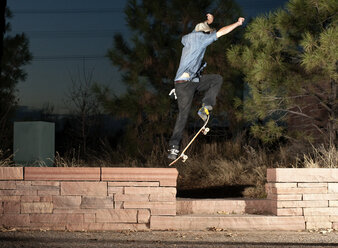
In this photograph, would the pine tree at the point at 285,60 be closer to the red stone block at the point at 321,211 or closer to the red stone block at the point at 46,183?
the red stone block at the point at 321,211

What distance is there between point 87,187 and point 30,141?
367 centimetres

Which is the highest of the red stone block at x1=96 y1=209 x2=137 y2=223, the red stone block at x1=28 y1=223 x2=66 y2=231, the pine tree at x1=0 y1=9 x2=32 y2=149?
the pine tree at x1=0 y1=9 x2=32 y2=149

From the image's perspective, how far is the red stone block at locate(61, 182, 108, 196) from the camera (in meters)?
7.25

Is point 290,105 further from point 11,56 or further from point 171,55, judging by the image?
point 11,56

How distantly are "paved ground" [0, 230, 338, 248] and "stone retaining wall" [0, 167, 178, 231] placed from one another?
23cm

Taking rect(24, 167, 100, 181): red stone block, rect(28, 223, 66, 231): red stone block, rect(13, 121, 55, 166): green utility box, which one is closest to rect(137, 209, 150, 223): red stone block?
rect(24, 167, 100, 181): red stone block

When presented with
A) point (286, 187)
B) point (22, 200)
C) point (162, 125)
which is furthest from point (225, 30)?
point (162, 125)

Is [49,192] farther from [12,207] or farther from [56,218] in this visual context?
[12,207]

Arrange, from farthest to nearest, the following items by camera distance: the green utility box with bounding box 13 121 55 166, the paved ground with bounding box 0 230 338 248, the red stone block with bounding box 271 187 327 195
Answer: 1. the green utility box with bounding box 13 121 55 166
2. the red stone block with bounding box 271 187 327 195
3. the paved ground with bounding box 0 230 338 248

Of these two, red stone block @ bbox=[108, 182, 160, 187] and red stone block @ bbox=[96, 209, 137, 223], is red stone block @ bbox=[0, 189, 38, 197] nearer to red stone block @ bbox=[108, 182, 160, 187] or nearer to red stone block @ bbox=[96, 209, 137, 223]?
red stone block @ bbox=[96, 209, 137, 223]

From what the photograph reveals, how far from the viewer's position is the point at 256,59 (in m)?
11.5

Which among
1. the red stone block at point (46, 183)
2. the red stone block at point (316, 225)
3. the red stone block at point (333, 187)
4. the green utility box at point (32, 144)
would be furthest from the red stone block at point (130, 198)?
the green utility box at point (32, 144)

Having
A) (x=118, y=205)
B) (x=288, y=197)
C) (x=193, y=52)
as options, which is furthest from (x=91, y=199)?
(x=288, y=197)

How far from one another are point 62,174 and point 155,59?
25.3 ft
